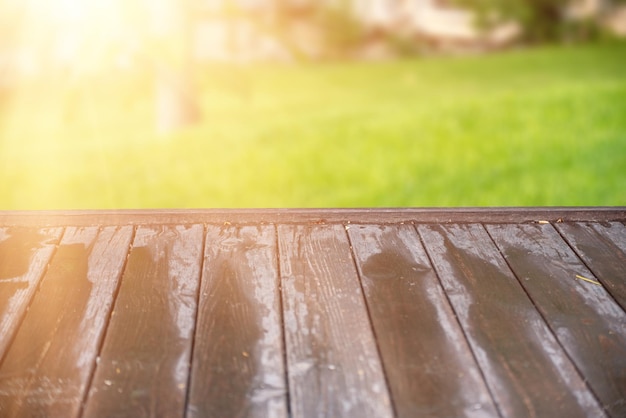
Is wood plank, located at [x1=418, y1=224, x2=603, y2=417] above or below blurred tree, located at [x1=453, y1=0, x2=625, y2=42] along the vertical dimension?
below

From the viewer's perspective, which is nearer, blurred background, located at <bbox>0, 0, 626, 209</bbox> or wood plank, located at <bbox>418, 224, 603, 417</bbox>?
wood plank, located at <bbox>418, 224, 603, 417</bbox>

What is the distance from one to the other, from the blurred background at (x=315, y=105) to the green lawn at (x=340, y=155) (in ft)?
0.09

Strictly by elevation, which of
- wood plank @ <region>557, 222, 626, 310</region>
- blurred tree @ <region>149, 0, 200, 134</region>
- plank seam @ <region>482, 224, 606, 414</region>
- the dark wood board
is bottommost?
plank seam @ <region>482, 224, 606, 414</region>

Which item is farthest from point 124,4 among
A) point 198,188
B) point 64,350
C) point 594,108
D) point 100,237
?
point 64,350

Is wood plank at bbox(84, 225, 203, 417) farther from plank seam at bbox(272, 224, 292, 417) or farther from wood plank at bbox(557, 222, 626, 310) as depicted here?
wood plank at bbox(557, 222, 626, 310)

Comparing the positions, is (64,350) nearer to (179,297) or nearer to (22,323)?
(22,323)

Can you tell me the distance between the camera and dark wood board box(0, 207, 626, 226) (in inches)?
109

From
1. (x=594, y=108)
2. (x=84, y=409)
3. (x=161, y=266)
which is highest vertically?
(x=594, y=108)

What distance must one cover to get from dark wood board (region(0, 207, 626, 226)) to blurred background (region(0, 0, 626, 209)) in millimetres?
5197

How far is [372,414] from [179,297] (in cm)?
76

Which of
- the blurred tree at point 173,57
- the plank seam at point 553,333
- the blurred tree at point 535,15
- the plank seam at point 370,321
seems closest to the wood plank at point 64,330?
the plank seam at point 370,321

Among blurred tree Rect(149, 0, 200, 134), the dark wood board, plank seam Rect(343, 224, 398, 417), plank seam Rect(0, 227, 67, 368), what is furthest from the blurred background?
plank seam Rect(0, 227, 67, 368)

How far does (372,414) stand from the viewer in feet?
5.62

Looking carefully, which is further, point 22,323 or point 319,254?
point 319,254
